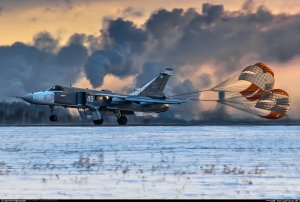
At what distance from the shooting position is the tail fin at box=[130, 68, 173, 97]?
7450 cm

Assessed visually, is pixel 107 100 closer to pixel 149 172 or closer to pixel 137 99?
pixel 137 99

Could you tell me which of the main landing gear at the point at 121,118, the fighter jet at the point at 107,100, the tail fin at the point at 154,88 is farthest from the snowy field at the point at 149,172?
the tail fin at the point at 154,88

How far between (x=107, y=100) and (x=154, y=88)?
28.8ft

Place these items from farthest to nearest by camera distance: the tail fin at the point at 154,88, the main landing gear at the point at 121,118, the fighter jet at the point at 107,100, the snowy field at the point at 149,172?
the tail fin at the point at 154,88, the main landing gear at the point at 121,118, the fighter jet at the point at 107,100, the snowy field at the point at 149,172

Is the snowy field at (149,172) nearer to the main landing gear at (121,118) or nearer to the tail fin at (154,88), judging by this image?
the main landing gear at (121,118)

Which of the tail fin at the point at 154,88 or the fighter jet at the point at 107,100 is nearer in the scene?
the fighter jet at the point at 107,100

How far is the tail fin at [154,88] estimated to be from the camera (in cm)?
7450

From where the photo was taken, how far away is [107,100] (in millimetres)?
68125

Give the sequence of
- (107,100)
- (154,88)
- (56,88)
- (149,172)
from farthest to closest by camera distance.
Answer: (154,88)
(107,100)
(56,88)
(149,172)

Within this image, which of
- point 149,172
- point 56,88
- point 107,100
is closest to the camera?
point 149,172

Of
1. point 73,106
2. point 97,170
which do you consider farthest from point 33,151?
point 73,106

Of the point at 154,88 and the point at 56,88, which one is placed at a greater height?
the point at 154,88

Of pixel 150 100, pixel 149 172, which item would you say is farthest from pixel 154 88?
A: pixel 149 172

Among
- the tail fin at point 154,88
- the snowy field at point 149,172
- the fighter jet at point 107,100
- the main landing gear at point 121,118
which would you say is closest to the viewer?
the snowy field at point 149,172
